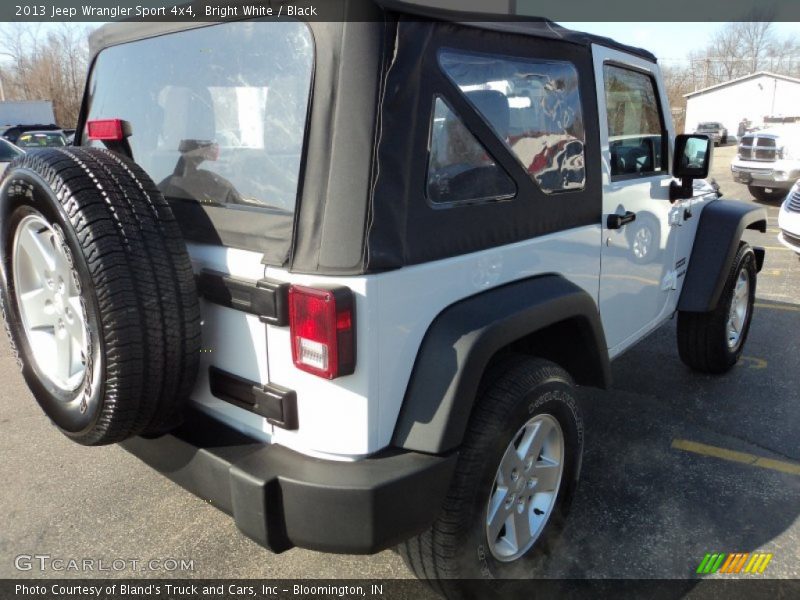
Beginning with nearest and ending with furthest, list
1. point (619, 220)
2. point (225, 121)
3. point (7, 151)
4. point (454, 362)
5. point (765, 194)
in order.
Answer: point (454, 362) < point (225, 121) < point (619, 220) < point (7, 151) < point (765, 194)

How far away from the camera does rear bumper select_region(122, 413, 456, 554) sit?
70.7 inches

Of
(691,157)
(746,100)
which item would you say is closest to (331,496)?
(691,157)

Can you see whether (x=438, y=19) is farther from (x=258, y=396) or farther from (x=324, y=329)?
(x=258, y=396)

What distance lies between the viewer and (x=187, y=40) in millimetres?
2283

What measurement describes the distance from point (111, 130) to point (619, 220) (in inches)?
82.8

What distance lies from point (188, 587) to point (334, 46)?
202cm

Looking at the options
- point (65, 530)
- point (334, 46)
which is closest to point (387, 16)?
point (334, 46)

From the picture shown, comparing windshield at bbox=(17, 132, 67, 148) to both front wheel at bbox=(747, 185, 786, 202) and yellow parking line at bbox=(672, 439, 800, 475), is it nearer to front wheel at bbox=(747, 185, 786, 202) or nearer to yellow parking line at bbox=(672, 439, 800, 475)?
front wheel at bbox=(747, 185, 786, 202)

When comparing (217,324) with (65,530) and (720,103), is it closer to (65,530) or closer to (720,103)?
(65,530)

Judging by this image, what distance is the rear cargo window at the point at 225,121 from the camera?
6.31ft

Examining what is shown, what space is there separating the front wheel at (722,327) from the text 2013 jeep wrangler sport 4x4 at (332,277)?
72.1 inches

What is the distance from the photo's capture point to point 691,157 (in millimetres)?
3361

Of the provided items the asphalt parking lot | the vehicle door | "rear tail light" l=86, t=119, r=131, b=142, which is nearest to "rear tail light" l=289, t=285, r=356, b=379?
"rear tail light" l=86, t=119, r=131, b=142

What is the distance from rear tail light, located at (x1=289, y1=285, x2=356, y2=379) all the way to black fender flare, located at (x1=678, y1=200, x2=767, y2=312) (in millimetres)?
2731
